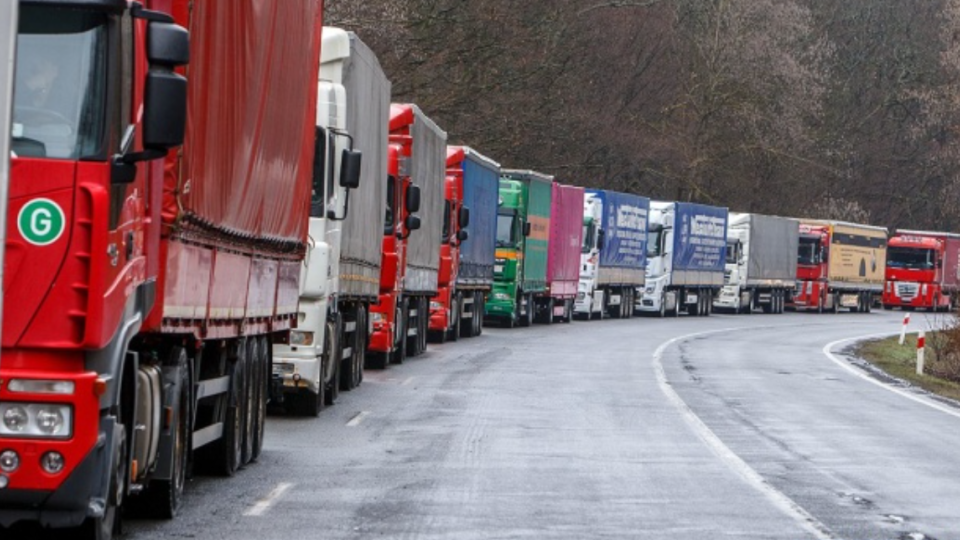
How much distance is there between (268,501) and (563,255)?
39.1 meters

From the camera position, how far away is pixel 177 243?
10.9 m

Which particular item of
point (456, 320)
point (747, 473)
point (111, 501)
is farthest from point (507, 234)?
point (111, 501)

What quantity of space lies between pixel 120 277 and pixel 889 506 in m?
6.38

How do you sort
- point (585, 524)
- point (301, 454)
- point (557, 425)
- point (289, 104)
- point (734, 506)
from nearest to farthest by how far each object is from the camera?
point (585, 524), point (734, 506), point (289, 104), point (301, 454), point (557, 425)

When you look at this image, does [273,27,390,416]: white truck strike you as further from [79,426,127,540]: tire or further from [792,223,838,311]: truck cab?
[792,223,838,311]: truck cab

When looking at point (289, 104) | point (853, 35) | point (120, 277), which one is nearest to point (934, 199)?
point (853, 35)

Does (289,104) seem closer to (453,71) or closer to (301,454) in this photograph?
(301,454)

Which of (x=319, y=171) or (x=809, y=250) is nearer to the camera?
(x=319, y=171)

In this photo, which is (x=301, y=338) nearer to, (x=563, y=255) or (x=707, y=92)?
(x=563, y=255)

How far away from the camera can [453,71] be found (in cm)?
4906

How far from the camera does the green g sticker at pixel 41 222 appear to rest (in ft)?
28.7

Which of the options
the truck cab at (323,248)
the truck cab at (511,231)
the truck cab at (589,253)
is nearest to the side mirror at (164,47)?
the truck cab at (323,248)

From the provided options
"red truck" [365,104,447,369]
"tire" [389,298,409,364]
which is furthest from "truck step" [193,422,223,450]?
"tire" [389,298,409,364]

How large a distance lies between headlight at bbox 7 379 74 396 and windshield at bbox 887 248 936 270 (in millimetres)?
77239
